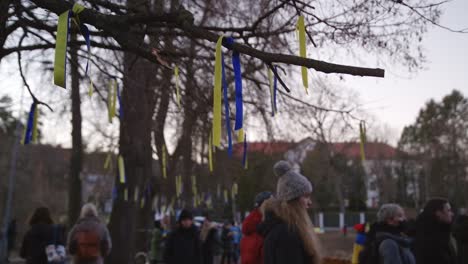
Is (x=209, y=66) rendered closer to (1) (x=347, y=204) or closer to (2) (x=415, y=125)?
(2) (x=415, y=125)

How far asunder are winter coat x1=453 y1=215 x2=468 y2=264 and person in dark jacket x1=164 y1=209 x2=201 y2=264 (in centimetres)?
364

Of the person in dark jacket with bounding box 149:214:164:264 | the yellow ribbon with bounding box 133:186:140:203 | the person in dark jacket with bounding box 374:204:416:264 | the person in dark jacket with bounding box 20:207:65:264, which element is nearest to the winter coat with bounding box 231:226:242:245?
the person in dark jacket with bounding box 149:214:164:264

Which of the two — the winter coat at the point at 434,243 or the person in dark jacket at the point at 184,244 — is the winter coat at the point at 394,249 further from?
the person in dark jacket at the point at 184,244

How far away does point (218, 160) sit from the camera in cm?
2522

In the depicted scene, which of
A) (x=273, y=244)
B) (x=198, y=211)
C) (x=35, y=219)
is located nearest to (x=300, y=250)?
(x=273, y=244)

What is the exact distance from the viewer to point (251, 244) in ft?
18.0

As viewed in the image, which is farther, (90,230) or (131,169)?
(131,169)

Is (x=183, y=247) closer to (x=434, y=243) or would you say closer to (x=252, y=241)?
(x=252, y=241)

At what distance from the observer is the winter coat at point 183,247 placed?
8422 millimetres

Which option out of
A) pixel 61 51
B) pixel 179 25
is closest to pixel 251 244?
pixel 179 25

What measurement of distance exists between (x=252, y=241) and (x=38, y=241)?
11.1 feet

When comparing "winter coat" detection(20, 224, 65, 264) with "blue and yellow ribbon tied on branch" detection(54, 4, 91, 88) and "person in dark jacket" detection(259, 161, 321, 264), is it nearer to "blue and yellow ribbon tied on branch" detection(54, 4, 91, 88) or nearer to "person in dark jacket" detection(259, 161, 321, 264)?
"blue and yellow ribbon tied on branch" detection(54, 4, 91, 88)

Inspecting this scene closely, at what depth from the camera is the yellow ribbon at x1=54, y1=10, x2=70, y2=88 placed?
4.09 metres

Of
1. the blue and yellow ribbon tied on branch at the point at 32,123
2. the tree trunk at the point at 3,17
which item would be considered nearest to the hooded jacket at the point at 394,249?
the tree trunk at the point at 3,17
